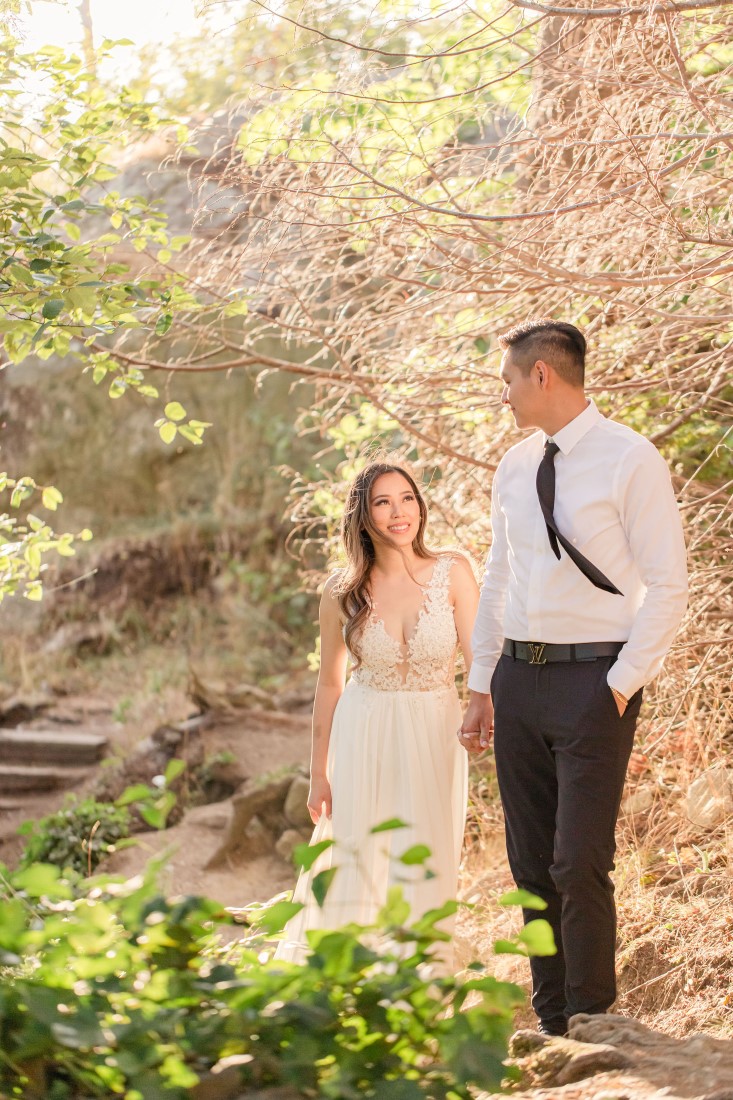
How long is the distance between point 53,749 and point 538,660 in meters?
7.07

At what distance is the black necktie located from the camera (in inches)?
118

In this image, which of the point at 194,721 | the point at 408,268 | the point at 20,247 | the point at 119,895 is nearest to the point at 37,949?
the point at 119,895

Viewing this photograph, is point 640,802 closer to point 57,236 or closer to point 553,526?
point 553,526

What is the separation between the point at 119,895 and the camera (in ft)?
4.64

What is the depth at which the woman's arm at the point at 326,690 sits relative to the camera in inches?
153

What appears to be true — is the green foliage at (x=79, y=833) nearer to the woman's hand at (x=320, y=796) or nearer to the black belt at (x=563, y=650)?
the woman's hand at (x=320, y=796)

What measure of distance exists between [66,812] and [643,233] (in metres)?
5.85

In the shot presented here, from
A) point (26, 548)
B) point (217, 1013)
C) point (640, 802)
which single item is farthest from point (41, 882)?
point (640, 802)

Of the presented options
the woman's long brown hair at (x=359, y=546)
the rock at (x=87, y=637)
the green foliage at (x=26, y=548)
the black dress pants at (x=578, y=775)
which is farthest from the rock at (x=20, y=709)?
the black dress pants at (x=578, y=775)

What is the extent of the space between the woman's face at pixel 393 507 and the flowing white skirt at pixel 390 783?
1.80ft

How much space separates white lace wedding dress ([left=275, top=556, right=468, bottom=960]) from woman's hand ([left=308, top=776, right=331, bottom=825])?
0.05 m

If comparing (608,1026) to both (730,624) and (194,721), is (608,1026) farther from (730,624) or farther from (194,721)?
(194,721)

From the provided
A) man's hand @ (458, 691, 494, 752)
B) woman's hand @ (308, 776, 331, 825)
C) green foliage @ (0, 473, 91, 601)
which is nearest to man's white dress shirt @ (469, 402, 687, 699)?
man's hand @ (458, 691, 494, 752)

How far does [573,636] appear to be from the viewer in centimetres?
306
